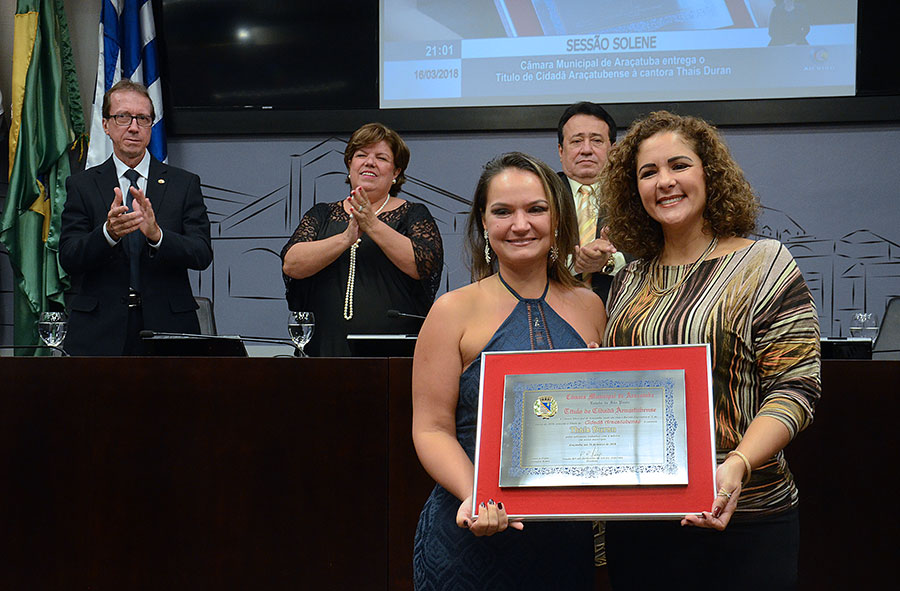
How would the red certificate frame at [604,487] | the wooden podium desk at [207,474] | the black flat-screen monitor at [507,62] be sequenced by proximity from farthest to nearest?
the black flat-screen monitor at [507,62] → the wooden podium desk at [207,474] → the red certificate frame at [604,487]

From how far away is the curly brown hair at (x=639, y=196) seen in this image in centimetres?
143

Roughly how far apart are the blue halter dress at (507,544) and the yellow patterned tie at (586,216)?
1.25 metres

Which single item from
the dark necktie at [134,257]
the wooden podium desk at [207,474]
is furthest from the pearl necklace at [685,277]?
the dark necktie at [134,257]

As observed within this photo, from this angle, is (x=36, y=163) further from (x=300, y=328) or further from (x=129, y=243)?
(x=300, y=328)

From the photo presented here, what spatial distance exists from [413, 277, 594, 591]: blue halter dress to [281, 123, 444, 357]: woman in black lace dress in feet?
4.66

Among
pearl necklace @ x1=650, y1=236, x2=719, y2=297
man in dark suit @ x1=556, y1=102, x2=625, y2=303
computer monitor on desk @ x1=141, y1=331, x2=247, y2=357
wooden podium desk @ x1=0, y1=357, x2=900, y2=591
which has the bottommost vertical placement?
wooden podium desk @ x1=0, y1=357, x2=900, y2=591

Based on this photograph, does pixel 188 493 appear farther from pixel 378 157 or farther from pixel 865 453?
pixel 865 453

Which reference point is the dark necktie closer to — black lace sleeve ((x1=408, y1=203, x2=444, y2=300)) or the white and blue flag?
black lace sleeve ((x1=408, y1=203, x2=444, y2=300))

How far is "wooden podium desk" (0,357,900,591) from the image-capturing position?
2145mm

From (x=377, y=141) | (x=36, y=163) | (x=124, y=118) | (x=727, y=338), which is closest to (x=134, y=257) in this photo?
(x=124, y=118)

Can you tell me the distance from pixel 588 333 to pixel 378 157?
1659 mm

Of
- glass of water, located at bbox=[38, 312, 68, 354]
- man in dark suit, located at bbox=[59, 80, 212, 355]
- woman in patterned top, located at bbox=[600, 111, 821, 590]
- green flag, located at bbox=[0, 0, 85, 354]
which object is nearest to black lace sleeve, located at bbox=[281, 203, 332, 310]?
man in dark suit, located at bbox=[59, 80, 212, 355]

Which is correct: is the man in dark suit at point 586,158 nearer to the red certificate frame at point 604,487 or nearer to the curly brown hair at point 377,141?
the curly brown hair at point 377,141

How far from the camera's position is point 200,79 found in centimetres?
469
